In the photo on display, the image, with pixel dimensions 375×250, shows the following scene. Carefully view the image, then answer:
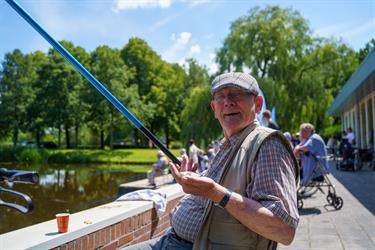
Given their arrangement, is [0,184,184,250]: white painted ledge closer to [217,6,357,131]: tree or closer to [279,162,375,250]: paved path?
[279,162,375,250]: paved path

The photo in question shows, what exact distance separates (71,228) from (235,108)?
1.27m

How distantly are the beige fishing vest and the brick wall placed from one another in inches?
35.2

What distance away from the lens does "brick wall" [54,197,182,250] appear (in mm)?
2600

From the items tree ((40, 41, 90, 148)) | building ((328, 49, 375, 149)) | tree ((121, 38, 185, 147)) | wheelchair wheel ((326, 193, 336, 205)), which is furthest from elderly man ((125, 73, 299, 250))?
tree ((121, 38, 185, 147))

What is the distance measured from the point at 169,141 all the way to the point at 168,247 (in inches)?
1870

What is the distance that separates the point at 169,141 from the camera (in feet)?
163

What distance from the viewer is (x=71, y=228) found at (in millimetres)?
2533

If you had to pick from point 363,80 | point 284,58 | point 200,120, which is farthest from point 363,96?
point 200,120

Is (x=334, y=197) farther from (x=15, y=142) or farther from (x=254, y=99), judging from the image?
(x=15, y=142)

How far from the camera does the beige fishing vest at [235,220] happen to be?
6.45 ft

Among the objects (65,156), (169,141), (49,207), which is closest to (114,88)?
(65,156)

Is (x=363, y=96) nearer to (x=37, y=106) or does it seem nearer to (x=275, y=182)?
(x=275, y=182)

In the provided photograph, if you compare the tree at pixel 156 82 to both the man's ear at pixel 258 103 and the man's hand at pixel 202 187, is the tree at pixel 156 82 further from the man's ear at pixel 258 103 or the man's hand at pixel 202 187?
the man's hand at pixel 202 187

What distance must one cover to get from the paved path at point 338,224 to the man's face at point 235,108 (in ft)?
9.26
